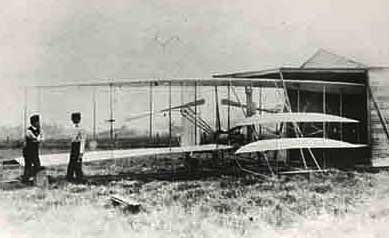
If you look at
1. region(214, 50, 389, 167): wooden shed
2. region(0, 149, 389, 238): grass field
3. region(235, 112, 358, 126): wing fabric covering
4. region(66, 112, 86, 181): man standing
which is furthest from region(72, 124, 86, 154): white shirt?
region(235, 112, 358, 126): wing fabric covering

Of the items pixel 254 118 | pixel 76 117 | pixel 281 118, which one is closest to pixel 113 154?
pixel 76 117

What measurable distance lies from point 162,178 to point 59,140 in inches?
21.4

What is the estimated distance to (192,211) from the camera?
1947 millimetres

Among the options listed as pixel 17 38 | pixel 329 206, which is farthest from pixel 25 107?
pixel 329 206

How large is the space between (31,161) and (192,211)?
652 millimetres

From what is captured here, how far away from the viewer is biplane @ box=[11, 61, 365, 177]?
233 centimetres

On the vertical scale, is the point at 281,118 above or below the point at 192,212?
above

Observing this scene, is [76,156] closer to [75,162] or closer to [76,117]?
[75,162]

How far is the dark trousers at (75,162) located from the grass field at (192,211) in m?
0.06

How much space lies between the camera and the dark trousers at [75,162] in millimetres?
2230

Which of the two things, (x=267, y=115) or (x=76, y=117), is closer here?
(x=76, y=117)

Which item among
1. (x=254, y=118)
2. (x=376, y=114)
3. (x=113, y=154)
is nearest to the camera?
(x=113, y=154)

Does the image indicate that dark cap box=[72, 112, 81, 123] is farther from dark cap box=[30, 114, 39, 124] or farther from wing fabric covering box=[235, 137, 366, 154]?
wing fabric covering box=[235, 137, 366, 154]

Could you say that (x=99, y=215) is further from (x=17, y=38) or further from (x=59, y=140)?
(x=17, y=38)
